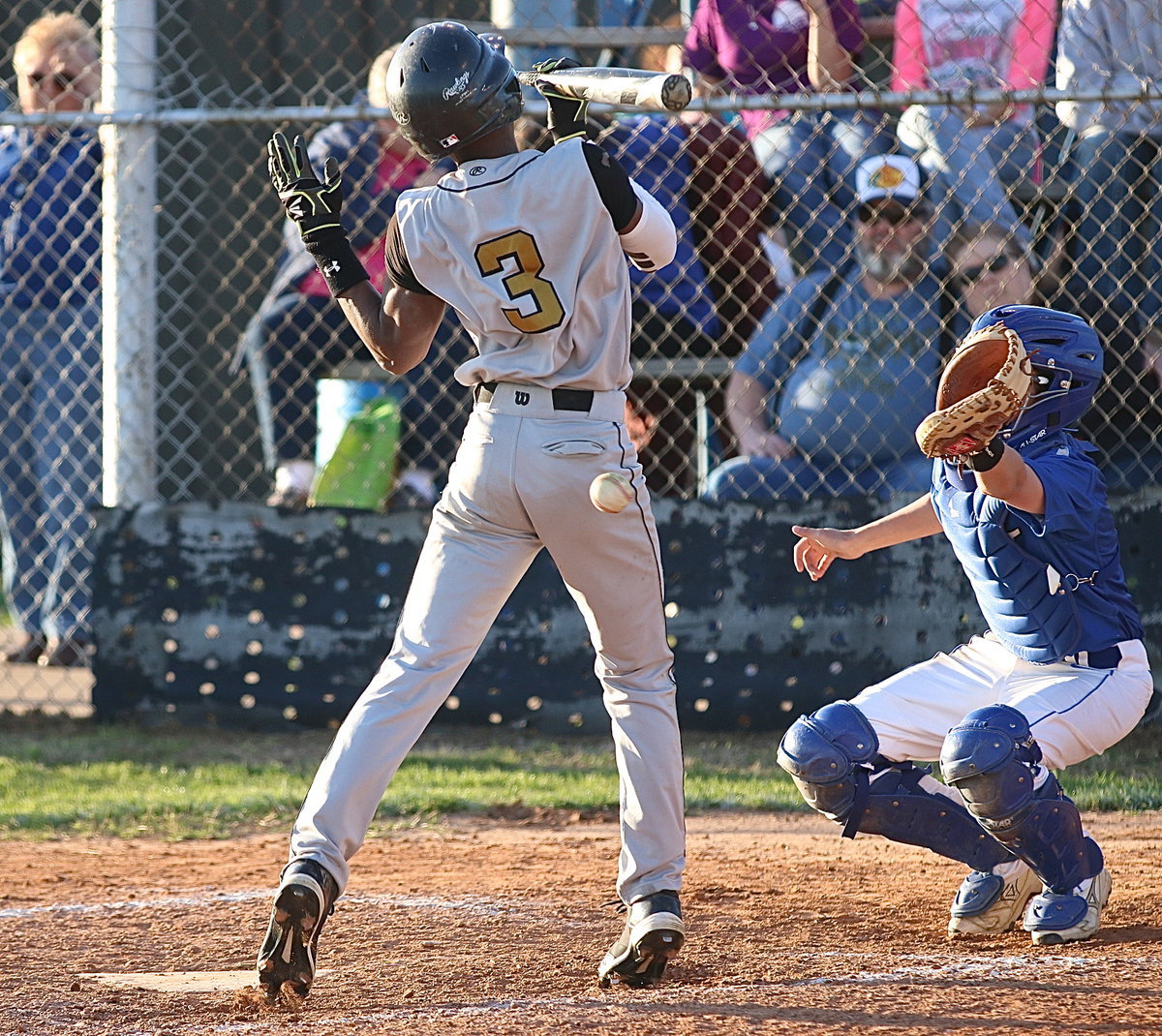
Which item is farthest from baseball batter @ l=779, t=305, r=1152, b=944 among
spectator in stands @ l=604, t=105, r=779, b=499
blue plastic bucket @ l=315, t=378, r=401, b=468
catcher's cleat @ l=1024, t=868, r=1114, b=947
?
blue plastic bucket @ l=315, t=378, r=401, b=468

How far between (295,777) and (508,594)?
2.51 metres

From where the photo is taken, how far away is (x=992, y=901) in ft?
10.6

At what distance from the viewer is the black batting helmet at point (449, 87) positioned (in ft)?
9.50

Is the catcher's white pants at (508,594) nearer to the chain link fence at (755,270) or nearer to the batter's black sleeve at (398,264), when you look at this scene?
the batter's black sleeve at (398,264)

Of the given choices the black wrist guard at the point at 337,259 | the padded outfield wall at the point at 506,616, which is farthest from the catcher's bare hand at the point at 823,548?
the padded outfield wall at the point at 506,616

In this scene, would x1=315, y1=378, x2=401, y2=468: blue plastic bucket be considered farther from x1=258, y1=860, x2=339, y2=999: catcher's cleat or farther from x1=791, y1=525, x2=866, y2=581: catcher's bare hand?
x1=258, y1=860, x2=339, y2=999: catcher's cleat

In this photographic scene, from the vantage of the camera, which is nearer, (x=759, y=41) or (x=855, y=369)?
(x=855, y=369)

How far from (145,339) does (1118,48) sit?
→ 3.75 metres

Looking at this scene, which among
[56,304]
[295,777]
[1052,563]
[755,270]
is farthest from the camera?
[56,304]

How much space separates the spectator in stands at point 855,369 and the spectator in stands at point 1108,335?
149mm

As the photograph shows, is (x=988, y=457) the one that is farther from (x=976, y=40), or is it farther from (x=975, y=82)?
(x=976, y=40)

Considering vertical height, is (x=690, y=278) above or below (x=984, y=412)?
below

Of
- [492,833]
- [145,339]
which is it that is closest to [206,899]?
[492,833]

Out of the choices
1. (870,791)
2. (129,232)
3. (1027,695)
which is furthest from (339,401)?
(1027,695)
